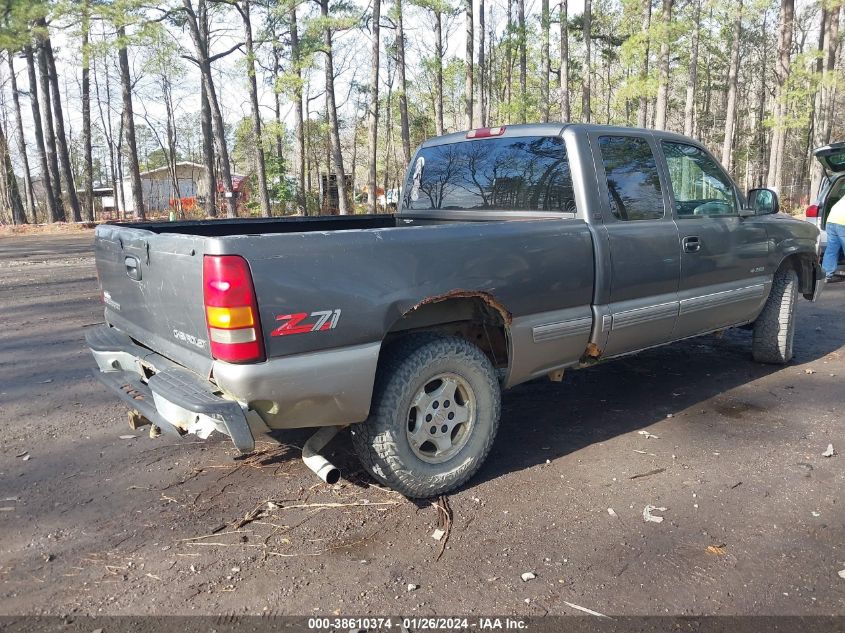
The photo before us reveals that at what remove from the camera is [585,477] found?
11.7 ft

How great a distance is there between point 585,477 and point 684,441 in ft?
2.97

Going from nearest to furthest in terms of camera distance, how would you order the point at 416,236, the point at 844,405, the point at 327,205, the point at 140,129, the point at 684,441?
the point at 416,236 → the point at 684,441 → the point at 844,405 → the point at 327,205 → the point at 140,129

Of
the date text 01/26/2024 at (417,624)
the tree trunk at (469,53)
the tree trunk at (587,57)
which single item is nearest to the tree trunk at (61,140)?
the tree trunk at (469,53)

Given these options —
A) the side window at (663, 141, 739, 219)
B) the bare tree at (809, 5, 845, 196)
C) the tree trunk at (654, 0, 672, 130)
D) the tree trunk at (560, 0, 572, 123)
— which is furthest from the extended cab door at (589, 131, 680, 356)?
the tree trunk at (560, 0, 572, 123)

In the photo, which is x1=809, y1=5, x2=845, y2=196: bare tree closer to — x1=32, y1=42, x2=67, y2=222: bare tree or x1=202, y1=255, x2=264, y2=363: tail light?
x1=202, y1=255, x2=264, y2=363: tail light

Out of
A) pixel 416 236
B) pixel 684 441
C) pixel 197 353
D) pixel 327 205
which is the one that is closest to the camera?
pixel 197 353

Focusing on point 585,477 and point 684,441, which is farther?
point 684,441

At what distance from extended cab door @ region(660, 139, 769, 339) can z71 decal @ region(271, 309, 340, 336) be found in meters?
2.72

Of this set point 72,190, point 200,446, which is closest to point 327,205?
point 72,190

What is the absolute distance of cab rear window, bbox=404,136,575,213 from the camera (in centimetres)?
400

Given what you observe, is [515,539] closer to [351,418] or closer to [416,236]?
[351,418]

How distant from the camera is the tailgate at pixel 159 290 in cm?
276

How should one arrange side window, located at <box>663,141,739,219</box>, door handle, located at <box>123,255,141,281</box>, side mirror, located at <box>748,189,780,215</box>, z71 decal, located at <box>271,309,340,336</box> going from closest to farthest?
z71 decal, located at <box>271,309,340,336</box> < door handle, located at <box>123,255,141,281</box> < side window, located at <box>663,141,739,219</box> < side mirror, located at <box>748,189,780,215</box>

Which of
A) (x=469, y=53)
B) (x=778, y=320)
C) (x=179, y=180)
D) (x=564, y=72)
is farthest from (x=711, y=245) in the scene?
(x=179, y=180)
